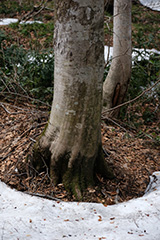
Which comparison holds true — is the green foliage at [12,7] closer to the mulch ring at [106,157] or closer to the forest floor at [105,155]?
the forest floor at [105,155]

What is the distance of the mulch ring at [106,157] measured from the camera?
8.03 ft

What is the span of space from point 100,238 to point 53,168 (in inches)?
35.2

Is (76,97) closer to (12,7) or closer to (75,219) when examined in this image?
(75,219)

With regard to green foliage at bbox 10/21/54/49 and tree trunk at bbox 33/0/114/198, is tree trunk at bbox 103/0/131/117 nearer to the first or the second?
tree trunk at bbox 33/0/114/198

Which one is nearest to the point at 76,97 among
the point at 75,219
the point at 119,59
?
the point at 75,219

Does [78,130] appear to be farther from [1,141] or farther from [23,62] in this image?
[23,62]

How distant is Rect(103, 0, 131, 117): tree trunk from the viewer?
A: 3656 mm

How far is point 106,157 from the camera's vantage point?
2947mm

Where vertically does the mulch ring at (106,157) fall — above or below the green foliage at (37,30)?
below

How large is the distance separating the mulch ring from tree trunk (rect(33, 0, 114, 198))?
15cm

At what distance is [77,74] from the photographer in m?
2.04

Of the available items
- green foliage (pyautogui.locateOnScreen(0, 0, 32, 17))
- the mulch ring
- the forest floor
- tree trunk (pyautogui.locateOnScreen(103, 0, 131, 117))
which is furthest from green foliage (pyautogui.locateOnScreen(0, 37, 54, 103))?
green foliage (pyautogui.locateOnScreen(0, 0, 32, 17))

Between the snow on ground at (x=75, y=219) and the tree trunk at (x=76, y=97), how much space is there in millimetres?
320

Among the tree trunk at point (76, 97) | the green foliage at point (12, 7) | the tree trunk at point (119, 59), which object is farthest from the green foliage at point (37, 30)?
the tree trunk at point (76, 97)
